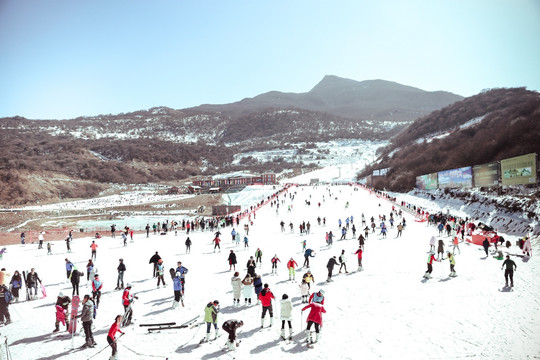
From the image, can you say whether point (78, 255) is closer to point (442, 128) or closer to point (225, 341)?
point (225, 341)

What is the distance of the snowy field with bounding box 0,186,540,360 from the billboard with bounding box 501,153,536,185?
709cm

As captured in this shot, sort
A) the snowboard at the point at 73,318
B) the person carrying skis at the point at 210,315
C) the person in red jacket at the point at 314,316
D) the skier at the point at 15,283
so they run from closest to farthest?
the person in red jacket at the point at 314,316 → the person carrying skis at the point at 210,315 → the snowboard at the point at 73,318 → the skier at the point at 15,283

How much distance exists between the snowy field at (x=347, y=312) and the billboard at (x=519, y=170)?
23.3ft

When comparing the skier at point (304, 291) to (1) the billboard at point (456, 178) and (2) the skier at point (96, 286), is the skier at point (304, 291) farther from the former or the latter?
(1) the billboard at point (456, 178)

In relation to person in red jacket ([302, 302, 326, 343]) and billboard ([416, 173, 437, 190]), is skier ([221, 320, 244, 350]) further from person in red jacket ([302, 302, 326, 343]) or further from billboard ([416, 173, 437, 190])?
billboard ([416, 173, 437, 190])

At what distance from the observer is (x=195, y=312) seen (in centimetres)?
923

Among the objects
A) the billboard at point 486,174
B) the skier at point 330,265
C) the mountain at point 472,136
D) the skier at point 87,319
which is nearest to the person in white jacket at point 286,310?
the skier at point 87,319

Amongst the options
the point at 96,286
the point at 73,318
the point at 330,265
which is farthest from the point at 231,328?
the point at 330,265

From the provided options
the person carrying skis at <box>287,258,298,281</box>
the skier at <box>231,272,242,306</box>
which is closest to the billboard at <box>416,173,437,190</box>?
the person carrying skis at <box>287,258,298,281</box>

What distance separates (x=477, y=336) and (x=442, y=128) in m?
88.2

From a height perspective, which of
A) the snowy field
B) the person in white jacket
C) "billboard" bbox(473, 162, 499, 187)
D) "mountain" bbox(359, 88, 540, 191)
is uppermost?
"mountain" bbox(359, 88, 540, 191)

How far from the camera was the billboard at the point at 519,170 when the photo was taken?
22000 millimetres

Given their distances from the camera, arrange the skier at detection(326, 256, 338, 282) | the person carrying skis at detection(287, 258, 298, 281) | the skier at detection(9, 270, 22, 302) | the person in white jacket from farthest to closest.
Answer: the person carrying skis at detection(287, 258, 298, 281) → the skier at detection(326, 256, 338, 282) → the skier at detection(9, 270, 22, 302) → the person in white jacket

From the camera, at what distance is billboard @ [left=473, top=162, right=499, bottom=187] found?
A: 86.6 ft
